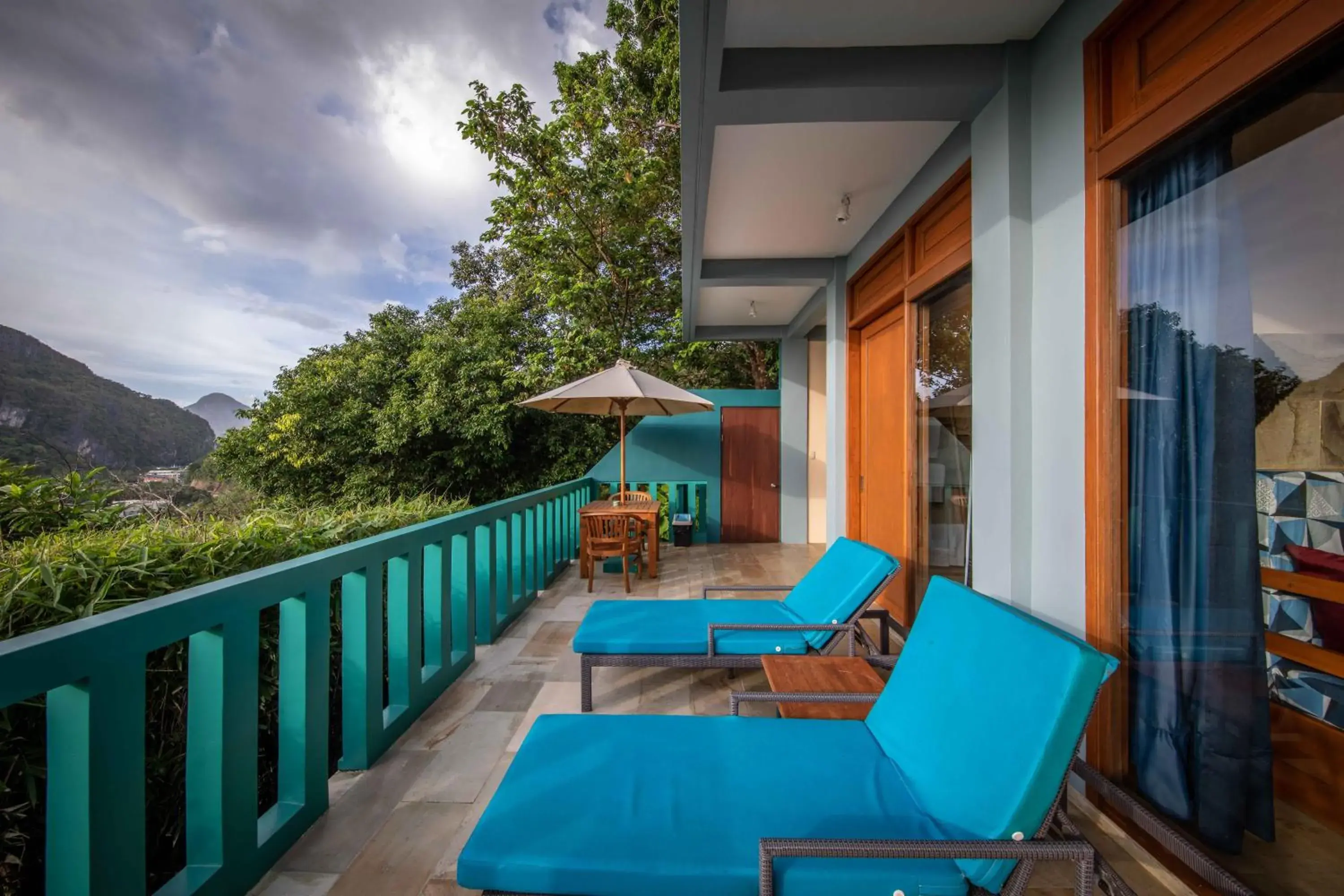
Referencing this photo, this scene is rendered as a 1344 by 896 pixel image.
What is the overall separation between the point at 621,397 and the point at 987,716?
4115mm

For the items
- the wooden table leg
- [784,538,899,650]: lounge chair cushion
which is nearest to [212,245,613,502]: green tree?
the wooden table leg

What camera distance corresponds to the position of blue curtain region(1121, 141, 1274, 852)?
1.45 m

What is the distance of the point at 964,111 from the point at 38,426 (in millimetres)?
24678

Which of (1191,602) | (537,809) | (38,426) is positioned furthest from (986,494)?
(38,426)

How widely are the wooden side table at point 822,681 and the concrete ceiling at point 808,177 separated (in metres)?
2.54

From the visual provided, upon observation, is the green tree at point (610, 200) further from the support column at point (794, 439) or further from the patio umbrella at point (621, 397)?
the patio umbrella at point (621, 397)

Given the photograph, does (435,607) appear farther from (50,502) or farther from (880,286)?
(880,286)

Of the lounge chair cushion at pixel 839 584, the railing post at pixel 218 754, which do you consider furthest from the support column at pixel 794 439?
the railing post at pixel 218 754

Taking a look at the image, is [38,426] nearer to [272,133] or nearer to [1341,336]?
[272,133]

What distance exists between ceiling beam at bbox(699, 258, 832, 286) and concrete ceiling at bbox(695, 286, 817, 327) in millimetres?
279

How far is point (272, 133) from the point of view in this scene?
81.6ft

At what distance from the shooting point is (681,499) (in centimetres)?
775

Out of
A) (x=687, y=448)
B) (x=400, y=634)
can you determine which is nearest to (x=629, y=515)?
(x=400, y=634)

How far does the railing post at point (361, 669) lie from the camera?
7.04 feet
